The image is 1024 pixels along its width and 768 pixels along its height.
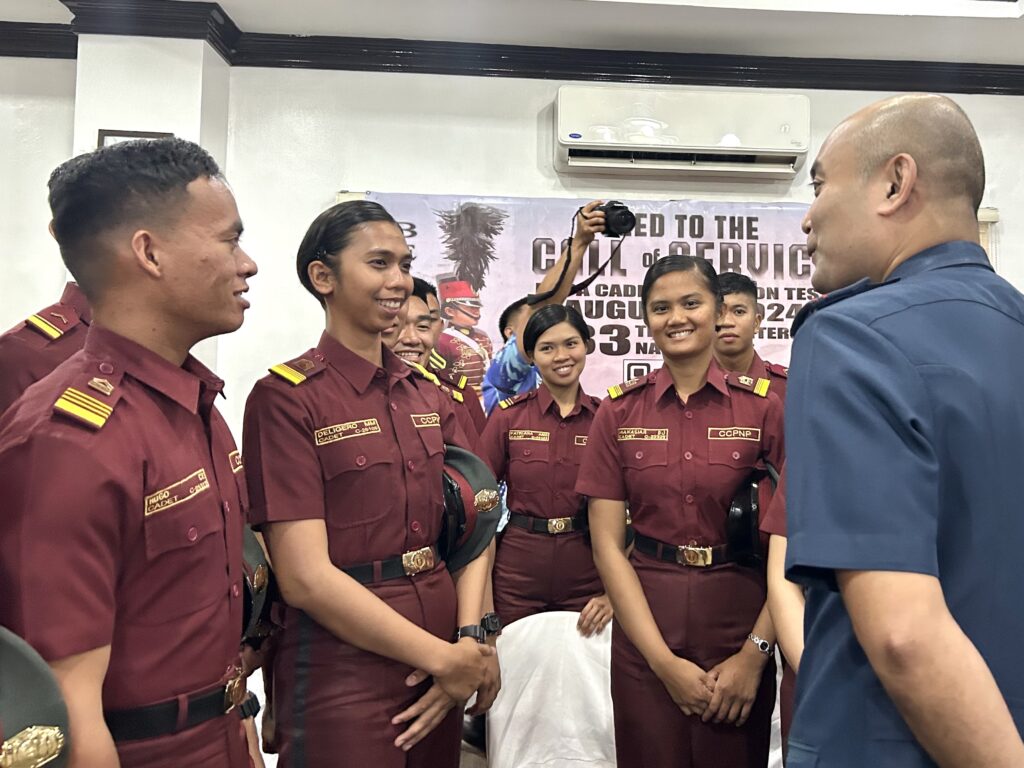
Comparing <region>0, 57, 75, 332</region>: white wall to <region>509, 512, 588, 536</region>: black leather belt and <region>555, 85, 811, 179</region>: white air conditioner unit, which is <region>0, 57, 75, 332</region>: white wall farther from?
<region>509, 512, 588, 536</region>: black leather belt

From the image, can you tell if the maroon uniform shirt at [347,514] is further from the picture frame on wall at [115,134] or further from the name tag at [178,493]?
the picture frame on wall at [115,134]

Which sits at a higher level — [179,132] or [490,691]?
[179,132]

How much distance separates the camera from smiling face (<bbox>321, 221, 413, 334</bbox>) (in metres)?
1.75

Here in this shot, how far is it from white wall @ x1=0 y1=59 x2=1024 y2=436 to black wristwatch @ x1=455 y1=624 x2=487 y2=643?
2669 millimetres

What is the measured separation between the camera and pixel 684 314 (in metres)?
2.22

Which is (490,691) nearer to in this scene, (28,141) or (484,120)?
(484,120)

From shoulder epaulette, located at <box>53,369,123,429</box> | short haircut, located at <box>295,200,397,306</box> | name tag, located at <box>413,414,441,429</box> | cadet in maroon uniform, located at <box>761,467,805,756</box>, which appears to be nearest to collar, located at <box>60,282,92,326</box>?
short haircut, located at <box>295,200,397,306</box>

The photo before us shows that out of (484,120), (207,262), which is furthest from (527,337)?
(207,262)

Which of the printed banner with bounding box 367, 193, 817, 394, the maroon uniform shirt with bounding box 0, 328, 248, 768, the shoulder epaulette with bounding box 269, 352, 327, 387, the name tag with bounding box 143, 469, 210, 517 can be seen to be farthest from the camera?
the printed banner with bounding box 367, 193, 817, 394

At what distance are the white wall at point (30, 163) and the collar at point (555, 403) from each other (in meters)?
2.55

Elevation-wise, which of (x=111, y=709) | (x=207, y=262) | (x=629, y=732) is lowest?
(x=629, y=732)

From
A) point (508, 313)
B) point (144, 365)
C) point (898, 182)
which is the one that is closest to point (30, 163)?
point (508, 313)

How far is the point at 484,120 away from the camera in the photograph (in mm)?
4246

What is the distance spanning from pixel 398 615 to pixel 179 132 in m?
3.08
